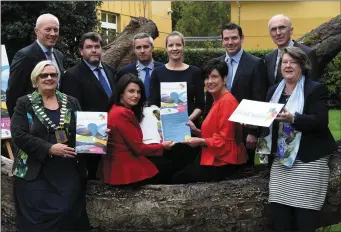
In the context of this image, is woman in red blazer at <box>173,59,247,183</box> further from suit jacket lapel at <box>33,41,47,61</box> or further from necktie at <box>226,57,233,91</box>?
suit jacket lapel at <box>33,41,47,61</box>

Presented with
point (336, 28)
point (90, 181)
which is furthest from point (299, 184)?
point (336, 28)

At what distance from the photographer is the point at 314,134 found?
13.5 ft

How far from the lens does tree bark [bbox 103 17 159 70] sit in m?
7.12

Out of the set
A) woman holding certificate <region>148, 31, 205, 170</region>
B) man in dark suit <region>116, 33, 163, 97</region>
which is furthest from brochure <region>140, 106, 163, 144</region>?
man in dark suit <region>116, 33, 163, 97</region>

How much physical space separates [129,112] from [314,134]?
159 cm

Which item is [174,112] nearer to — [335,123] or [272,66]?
[272,66]

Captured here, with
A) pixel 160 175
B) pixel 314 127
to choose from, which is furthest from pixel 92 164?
pixel 314 127

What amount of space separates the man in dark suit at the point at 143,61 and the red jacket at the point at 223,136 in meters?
1.06

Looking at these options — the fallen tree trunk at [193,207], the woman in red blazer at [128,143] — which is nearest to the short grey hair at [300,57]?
the fallen tree trunk at [193,207]

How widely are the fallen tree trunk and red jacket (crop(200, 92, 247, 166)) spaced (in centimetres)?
36

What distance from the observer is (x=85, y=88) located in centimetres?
502

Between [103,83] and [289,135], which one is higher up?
[103,83]

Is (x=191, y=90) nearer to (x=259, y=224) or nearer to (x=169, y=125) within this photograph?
(x=169, y=125)

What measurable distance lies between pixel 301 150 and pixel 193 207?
1.20 metres
